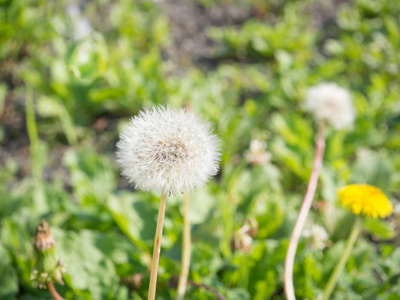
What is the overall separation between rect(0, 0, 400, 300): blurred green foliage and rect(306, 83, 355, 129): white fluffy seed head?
0.35m

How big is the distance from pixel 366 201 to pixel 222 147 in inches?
56.7

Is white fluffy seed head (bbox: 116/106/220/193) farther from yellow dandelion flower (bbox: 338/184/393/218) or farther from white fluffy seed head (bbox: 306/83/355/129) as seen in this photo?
white fluffy seed head (bbox: 306/83/355/129)

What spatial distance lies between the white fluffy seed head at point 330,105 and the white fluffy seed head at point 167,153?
133cm

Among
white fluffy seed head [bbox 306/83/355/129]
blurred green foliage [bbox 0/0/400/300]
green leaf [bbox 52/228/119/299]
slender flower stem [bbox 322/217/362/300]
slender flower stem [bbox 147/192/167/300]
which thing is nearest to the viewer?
slender flower stem [bbox 147/192/167/300]

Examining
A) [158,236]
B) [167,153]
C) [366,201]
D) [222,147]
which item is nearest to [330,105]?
[222,147]

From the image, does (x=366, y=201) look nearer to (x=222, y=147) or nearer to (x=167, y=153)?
(x=167, y=153)

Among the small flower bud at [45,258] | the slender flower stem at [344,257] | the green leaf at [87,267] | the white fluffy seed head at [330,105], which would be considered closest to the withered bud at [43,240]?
the small flower bud at [45,258]

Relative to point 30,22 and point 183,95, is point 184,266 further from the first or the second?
point 30,22

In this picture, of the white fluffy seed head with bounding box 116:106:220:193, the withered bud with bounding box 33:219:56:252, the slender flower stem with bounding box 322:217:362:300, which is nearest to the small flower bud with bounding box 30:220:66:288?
the withered bud with bounding box 33:219:56:252

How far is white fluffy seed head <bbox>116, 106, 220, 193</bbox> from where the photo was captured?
1.01 meters

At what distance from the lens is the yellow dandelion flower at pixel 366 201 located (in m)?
1.45

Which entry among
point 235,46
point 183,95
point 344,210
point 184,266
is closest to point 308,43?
point 235,46

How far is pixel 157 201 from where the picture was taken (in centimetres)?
208

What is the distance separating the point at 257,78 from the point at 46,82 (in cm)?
170
